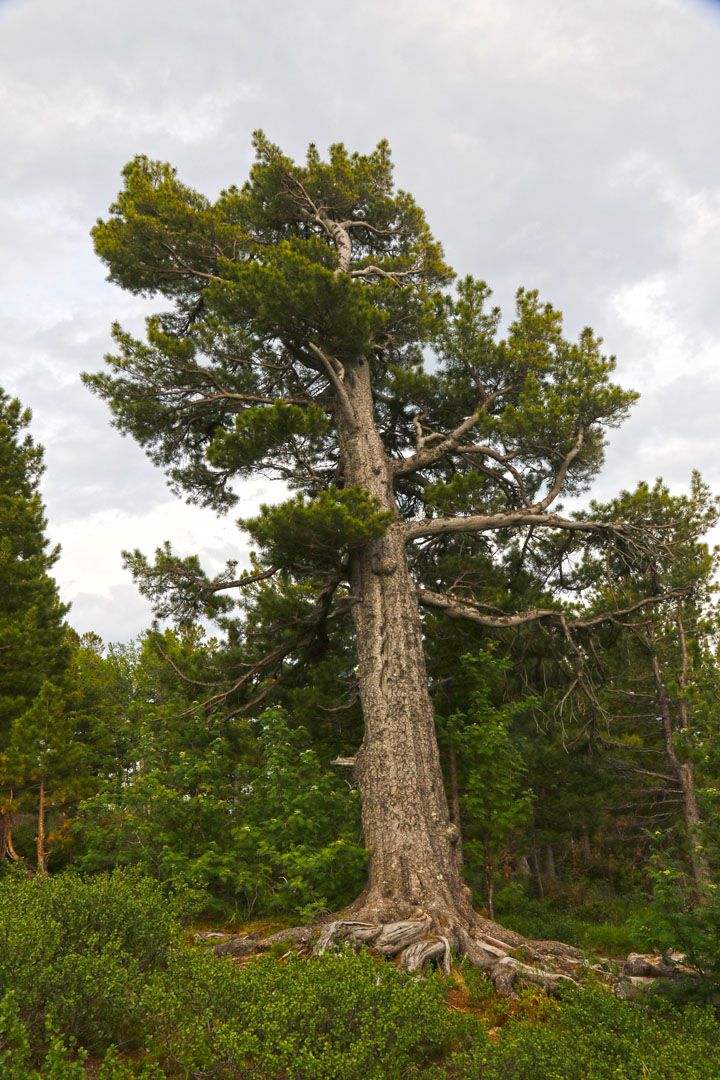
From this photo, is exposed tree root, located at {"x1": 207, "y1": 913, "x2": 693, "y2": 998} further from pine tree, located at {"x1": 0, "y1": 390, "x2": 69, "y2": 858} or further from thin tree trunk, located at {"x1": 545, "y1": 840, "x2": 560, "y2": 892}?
thin tree trunk, located at {"x1": 545, "y1": 840, "x2": 560, "y2": 892}

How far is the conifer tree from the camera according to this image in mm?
8211

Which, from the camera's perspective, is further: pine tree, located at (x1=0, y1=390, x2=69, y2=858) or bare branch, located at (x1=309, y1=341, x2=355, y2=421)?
pine tree, located at (x1=0, y1=390, x2=69, y2=858)

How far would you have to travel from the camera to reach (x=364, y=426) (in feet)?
35.6

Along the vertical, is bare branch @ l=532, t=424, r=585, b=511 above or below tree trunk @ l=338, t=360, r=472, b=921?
A: above

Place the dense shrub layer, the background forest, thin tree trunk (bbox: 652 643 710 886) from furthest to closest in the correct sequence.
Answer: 1. thin tree trunk (bbox: 652 643 710 886)
2. the background forest
3. the dense shrub layer

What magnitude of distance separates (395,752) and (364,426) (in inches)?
220

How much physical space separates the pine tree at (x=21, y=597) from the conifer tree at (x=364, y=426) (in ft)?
17.1

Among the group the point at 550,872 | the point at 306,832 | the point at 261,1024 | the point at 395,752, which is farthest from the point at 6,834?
the point at 550,872

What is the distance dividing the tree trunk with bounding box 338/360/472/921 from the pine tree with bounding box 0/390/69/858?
858 centimetres

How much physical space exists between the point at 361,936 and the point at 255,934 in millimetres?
1905

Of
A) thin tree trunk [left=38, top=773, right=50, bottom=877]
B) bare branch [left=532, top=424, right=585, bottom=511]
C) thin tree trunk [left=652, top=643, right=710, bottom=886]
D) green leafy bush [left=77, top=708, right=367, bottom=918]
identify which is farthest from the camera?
thin tree trunk [left=652, top=643, right=710, bottom=886]

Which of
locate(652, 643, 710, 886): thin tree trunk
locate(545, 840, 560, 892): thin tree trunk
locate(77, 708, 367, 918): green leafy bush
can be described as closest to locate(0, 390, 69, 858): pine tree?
locate(77, 708, 367, 918): green leafy bush

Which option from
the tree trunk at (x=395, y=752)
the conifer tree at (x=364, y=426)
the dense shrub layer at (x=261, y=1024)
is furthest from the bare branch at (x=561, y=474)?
the dense shrub layer at (x=261, y=1024)

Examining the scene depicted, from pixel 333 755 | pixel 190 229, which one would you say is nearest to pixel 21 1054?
pixel 333 755
